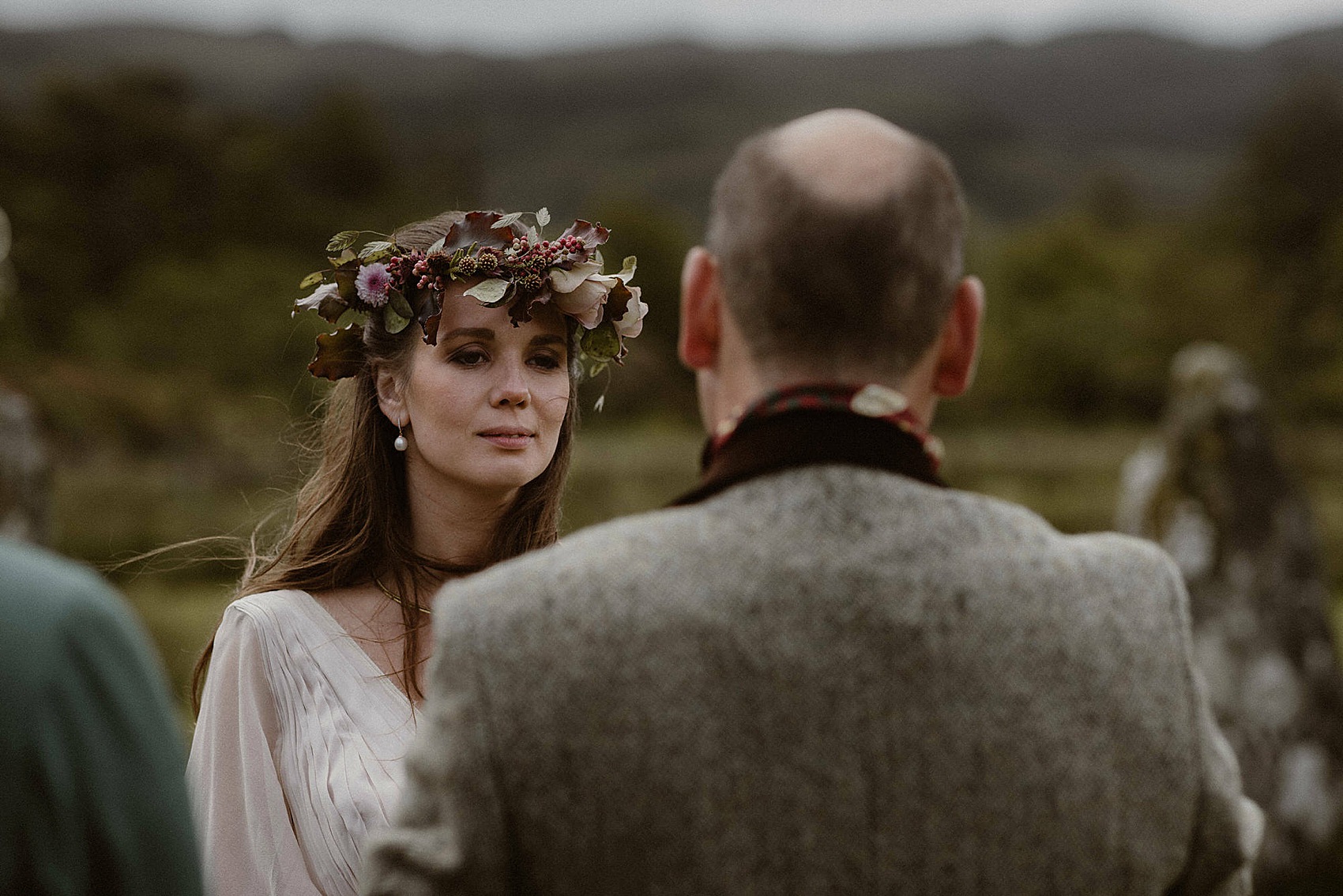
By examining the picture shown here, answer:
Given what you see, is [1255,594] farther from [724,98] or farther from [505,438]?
[724,98]

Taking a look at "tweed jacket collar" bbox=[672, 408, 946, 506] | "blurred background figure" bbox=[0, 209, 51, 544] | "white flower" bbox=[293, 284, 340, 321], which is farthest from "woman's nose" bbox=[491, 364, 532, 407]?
"blurred background figure" bbox=[0, 209, 51, 544]

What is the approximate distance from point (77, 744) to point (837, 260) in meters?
1.23

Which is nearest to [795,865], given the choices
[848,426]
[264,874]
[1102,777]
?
[1102,777]

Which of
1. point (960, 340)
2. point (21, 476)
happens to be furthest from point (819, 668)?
point (21, 476)

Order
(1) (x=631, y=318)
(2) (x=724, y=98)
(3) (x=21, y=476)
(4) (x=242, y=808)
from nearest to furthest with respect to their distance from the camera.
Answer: (4) (x=242, y=808) < (1) (x=631, y=318) < (3) (x=21, y=476) < (2) (x=724, y=98)

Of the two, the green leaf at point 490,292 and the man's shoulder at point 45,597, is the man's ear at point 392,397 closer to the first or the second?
the green leaf at point 490,292

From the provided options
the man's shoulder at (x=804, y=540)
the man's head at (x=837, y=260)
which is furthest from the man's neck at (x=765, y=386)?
the man's shoulder at (x=804, y=540)

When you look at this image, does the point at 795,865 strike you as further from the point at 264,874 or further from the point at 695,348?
the point at 264,874

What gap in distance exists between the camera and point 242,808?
Result: 3564mm

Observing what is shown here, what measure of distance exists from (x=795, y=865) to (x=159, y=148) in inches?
1765

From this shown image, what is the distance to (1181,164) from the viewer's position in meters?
132

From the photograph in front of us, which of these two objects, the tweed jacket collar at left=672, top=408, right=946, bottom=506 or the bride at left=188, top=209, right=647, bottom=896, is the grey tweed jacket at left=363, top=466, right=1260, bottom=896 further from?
the bride at left=188, top=209, right=647, bottom=896

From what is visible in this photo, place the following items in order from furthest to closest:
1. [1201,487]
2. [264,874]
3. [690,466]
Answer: [690,466], [1201,487], [264,874]

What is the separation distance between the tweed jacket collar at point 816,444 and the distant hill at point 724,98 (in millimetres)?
48157
